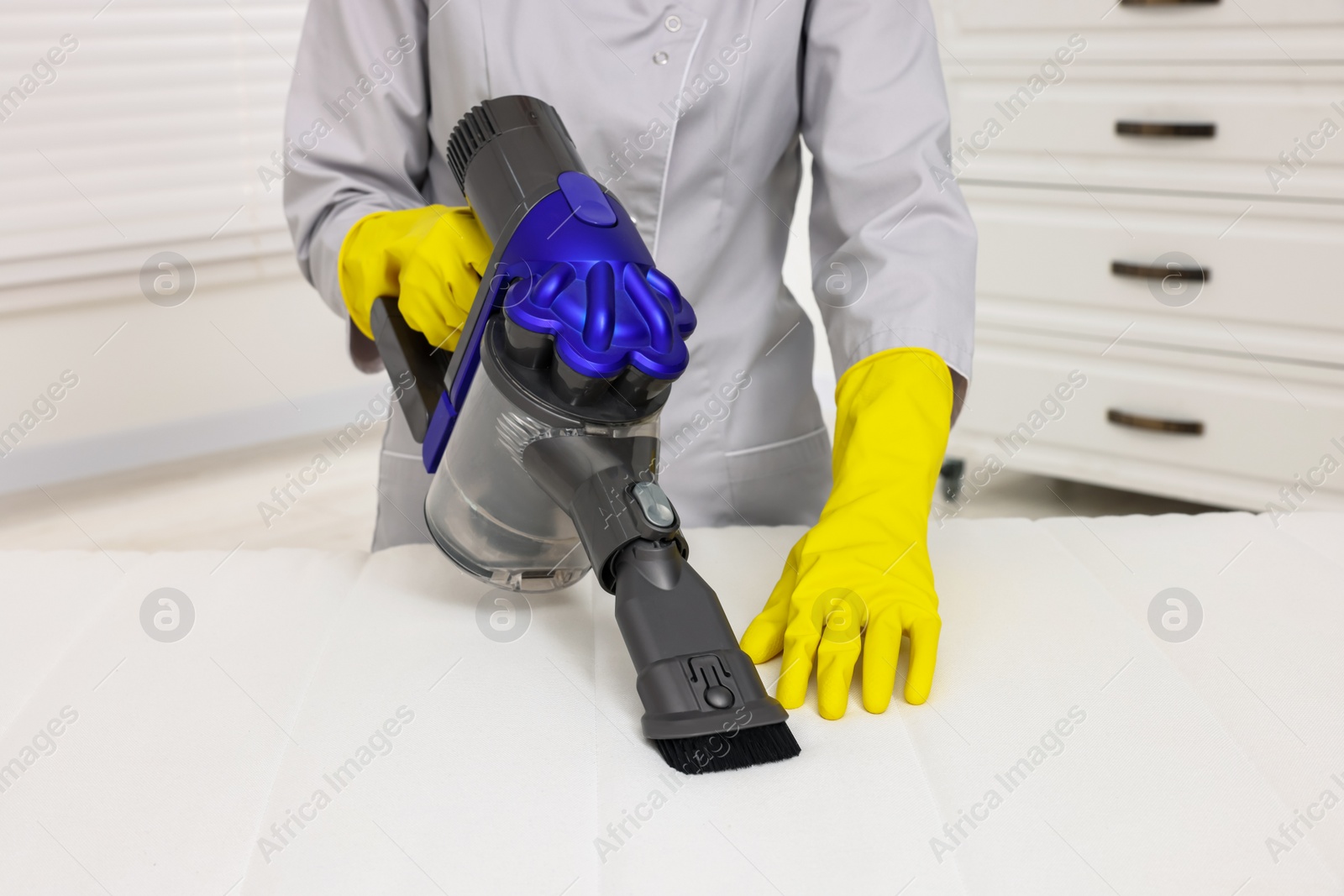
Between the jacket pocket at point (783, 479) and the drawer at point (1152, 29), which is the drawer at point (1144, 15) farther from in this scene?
the jacket pocket at point (783, 479)

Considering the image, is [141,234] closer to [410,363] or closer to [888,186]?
[410,363]

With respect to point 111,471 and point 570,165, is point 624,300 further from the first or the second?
point 111,471

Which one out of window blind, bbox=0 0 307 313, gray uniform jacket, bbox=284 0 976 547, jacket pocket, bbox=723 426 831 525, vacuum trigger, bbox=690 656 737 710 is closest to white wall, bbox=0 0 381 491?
window blind, bbox=0 0 307 313

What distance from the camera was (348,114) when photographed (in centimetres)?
98

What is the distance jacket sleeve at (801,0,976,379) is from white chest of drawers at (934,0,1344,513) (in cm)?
119

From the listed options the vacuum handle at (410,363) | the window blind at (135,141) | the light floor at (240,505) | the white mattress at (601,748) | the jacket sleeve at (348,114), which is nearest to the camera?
the white mattress at (601,748)

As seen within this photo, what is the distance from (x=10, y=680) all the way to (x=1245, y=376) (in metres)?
2.01

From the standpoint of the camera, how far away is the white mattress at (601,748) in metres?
0.53

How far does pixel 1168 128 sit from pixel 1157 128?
18 millimetres

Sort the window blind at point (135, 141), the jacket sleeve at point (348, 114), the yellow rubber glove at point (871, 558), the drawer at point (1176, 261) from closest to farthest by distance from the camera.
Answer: the yellow rubber glove at point (871, 558) → the jacket sleeve at point (348, 114) → the drawer at point (1176, 261) → the window blind at point (135, 141)

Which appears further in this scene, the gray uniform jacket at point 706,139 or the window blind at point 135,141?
the window blind at point 135,141

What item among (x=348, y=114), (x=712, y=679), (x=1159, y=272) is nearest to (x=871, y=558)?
(x=712, y=679)

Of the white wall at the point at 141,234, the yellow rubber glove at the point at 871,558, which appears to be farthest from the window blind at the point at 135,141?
the yellow rubber glove at the point at 871,558

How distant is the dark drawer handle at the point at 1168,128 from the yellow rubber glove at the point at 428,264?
1.59 metres
